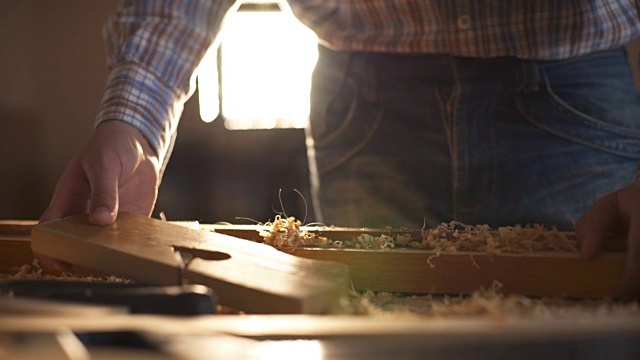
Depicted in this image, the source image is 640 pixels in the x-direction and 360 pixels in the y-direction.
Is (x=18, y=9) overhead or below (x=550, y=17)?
overhead

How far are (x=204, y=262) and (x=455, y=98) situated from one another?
60cm

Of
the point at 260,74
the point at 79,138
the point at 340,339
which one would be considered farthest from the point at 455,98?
the point at 79,138

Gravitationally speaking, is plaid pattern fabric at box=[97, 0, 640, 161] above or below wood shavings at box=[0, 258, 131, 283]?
above

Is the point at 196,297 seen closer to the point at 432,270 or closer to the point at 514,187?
the point at 432,270

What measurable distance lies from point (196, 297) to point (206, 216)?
13.3ft

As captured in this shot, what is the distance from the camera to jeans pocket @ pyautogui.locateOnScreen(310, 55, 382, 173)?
126 cm

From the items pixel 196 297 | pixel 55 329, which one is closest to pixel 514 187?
pixel 196 297

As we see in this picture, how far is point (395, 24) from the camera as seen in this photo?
1.22 m

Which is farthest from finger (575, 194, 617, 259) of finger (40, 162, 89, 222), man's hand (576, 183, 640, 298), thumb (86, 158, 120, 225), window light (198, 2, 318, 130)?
window light (198, 2, 318, 130)

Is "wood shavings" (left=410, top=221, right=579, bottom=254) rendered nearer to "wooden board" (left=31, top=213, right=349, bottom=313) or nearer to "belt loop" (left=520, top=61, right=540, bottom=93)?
"wooden board" (left=31, top=213, right=349, bottom=313)

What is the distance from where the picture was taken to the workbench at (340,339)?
0.42m

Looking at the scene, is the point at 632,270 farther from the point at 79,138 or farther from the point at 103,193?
the point at 79,138

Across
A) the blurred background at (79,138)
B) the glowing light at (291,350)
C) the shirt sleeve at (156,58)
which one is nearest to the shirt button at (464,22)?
the shirt sleeve at (156,58)

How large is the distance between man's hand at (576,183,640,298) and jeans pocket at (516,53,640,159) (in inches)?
16.0
